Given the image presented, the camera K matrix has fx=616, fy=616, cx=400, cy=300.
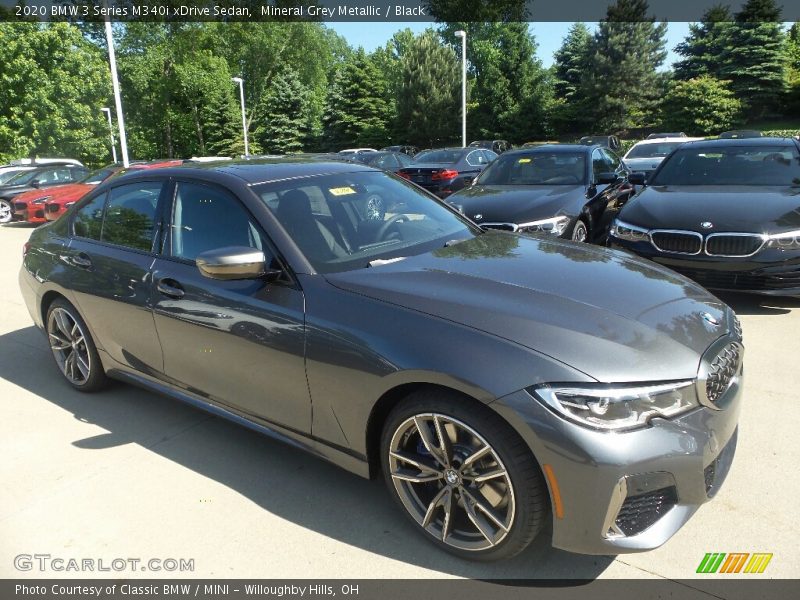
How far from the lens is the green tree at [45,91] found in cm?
2478

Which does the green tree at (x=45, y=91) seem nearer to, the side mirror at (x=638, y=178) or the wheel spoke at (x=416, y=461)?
the side mirror at (x=638, y=178)

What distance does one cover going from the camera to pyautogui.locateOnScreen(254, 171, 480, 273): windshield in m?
3.06

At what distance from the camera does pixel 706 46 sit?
1542 inches

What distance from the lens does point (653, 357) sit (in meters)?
2.29

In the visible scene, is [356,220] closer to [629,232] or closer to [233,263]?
[233,263]

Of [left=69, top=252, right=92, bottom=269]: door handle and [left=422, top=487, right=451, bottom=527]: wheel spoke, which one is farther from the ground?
[left=69, top=252, right=92, bottom=269]: door handle

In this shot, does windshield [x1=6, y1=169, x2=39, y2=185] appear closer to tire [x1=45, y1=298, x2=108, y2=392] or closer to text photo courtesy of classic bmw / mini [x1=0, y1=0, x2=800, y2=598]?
text photo courtesy of classic bmw / mini [x1=0, y1=0, x2=800, y2=598]

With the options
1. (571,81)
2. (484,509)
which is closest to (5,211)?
(484,509)

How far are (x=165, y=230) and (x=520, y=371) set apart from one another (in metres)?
2.36

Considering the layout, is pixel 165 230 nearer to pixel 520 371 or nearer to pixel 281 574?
pixel 281 574

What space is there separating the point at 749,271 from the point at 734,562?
3.52 meters

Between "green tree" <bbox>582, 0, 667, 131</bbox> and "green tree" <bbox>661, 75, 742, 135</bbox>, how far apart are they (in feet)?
9.47

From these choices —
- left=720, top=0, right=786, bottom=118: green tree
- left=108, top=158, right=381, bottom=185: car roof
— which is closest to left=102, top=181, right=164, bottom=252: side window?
left=108, top=158, right=381, bottom=185: car roof

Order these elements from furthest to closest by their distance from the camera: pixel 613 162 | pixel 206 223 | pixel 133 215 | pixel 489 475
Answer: pixel 613 162, pixel 133 215, pixel 206 223, pixel 489 475
